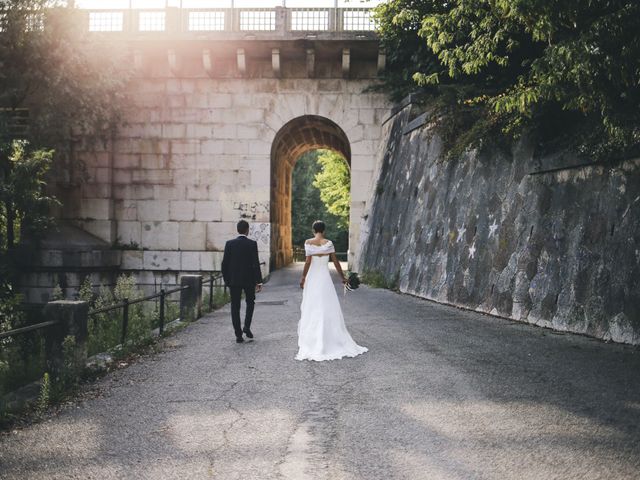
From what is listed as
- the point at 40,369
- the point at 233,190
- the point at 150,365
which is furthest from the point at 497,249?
the point at 233,190

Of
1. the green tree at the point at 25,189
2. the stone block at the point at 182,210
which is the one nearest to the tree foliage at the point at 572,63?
the stone block at the point at 182,210

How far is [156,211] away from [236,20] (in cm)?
709

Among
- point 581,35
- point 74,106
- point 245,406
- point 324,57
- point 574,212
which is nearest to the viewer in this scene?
point 245,406

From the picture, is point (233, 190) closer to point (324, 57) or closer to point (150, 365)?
point (324, 57)

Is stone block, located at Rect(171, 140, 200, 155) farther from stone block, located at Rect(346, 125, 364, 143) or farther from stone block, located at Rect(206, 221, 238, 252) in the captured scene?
stone block, located at Rect(346, 125, 364, 143)

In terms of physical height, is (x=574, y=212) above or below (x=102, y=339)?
above

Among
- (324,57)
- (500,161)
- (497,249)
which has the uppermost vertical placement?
(324,57)

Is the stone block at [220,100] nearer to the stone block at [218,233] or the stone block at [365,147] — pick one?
the stone block at [218,233]

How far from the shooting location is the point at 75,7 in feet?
58.4

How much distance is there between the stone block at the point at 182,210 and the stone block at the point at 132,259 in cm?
169

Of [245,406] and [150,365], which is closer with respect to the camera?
[245,406]

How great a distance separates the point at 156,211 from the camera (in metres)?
19.7

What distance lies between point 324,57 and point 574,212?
12.5m

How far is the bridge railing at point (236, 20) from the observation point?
62.1ft
